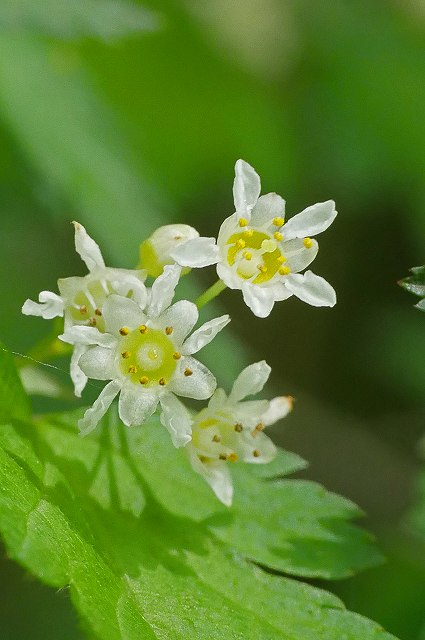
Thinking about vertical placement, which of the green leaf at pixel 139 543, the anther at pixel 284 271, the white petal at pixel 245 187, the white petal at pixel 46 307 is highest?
the white petal at pixel 245 187

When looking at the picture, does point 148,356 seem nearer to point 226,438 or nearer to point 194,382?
point 194,382

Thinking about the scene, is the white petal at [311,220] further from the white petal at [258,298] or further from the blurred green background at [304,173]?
the blurred green background at [304,173]

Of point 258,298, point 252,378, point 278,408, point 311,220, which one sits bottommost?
point 278,408

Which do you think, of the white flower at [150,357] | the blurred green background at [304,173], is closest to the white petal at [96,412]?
the white flower at [150,357]

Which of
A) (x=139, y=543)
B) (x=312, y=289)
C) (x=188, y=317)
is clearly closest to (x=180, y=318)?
(x=188, y=317)

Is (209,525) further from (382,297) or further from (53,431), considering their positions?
(382,297)

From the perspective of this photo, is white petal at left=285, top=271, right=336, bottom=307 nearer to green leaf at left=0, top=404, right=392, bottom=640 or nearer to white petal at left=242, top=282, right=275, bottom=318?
white petal at left=242, top=282, right=275, bottom=318

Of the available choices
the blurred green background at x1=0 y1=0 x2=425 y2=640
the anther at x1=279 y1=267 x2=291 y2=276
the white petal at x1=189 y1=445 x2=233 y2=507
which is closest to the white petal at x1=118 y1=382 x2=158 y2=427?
the white petal at x1=189 y1=445 x2=233 y2=507
